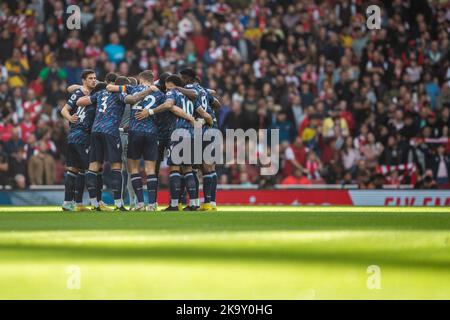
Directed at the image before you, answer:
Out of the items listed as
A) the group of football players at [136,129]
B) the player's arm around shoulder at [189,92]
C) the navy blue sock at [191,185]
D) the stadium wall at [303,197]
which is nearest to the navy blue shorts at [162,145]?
the group of football players at [136,129]

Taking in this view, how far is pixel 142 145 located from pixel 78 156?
1.31 m

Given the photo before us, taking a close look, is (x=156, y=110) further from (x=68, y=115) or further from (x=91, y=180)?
(x=91, y=180)

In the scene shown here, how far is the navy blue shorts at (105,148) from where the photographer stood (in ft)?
61.2

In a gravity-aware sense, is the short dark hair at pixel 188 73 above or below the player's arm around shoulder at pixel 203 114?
above

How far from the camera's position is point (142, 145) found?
1861 centimetres

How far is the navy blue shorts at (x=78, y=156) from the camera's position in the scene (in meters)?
19.1

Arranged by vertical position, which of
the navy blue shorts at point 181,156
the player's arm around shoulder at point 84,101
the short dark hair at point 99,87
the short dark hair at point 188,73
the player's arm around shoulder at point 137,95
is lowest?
the navy blue shorts at point 181,156

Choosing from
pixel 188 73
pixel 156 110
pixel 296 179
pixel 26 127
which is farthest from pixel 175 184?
pixel 26 127

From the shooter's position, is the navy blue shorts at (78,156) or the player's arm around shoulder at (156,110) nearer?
the player's arm around shoulder at (156,110)

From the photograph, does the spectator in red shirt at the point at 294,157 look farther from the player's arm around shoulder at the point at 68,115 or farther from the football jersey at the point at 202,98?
the player's arm around shoulder at the point at 68,115

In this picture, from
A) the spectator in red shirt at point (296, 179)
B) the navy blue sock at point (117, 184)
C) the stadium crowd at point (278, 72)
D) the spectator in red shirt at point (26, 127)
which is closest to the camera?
the navy blue sock at point (117, 184)

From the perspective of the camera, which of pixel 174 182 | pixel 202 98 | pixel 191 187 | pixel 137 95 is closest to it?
pixel 137 95

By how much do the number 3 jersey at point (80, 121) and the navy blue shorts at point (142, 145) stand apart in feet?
3.02

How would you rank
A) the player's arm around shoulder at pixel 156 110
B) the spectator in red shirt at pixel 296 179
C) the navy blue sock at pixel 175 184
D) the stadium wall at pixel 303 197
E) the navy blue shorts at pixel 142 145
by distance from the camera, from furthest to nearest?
the spectator in red shirt at pixel 296 179 → the stadium wall at pixel 303 197 → the navy blue sock at pixel 175 184 → the navy blue shorts at pixel 142 145 → the player's arm around shoulder at pixel 156 110
